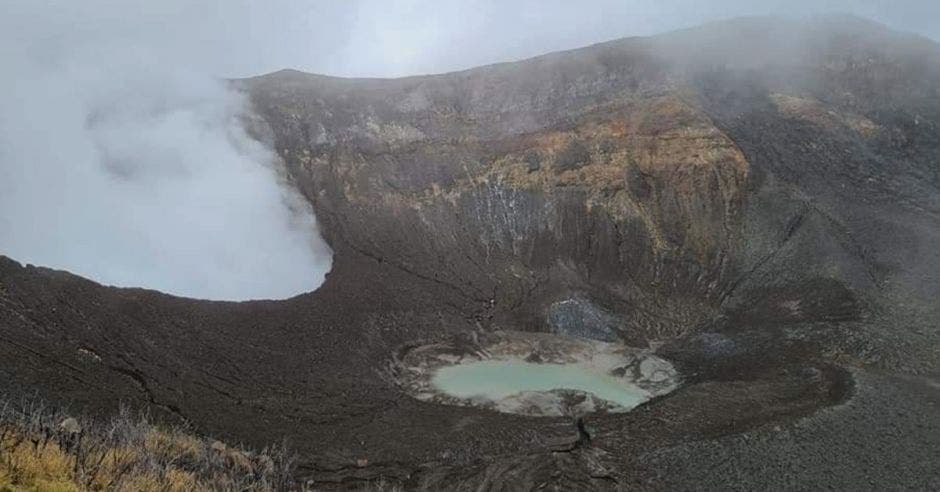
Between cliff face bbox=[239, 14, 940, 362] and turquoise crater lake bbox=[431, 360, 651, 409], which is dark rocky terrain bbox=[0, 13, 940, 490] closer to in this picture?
cliff face bbox=[239, 14, 940, 362]

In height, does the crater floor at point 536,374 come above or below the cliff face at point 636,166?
below

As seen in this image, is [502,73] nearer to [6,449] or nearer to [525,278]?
[525,278]

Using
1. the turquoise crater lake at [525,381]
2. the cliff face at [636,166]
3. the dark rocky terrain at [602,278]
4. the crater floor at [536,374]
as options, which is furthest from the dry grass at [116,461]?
the cliff face at [636,166]

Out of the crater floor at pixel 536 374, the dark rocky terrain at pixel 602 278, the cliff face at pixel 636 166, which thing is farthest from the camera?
the cliff face at pixel 636 166

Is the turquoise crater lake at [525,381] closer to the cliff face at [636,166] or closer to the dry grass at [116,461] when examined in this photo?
the cliff face at [636,166]

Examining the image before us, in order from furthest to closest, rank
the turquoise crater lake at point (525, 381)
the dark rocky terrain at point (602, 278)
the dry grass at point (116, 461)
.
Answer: the turquoise crater lake at point (525, 381)
the dark rocky terrain at point (602, 278)
the dry grass at point (116, 461)

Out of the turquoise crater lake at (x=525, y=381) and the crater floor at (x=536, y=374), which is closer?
the crater floor at (x=536, y=374)

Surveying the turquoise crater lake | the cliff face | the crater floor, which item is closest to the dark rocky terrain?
the cliff face

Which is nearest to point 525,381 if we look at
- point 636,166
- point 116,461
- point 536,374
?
point 536,374

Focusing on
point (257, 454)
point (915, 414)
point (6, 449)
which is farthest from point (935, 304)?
point (6, 449)
